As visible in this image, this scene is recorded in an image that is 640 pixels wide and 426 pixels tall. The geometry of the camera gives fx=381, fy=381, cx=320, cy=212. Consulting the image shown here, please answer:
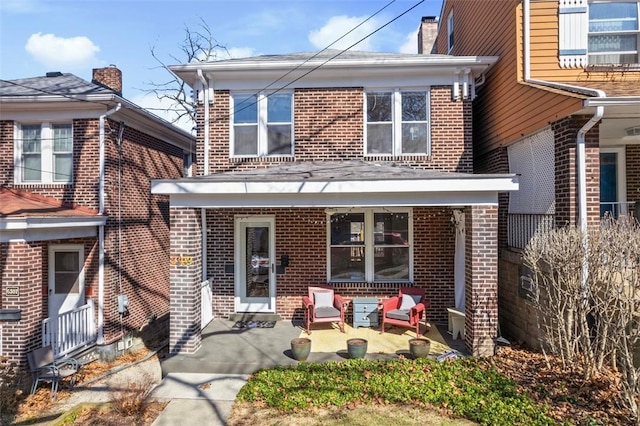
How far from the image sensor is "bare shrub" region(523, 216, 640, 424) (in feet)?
16.2

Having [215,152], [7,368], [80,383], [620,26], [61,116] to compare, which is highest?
[620,26]

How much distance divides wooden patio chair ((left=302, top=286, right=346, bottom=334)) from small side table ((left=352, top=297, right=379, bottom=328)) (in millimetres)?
401

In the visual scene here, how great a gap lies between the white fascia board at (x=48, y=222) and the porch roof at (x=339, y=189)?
7.59ft

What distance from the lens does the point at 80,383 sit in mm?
7551

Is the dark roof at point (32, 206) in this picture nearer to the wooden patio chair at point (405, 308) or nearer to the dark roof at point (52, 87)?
the dark roof at point (52, 87)

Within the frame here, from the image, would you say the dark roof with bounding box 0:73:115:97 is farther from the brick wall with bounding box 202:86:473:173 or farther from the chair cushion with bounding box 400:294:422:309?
the chair cushion with bounding box 400:294:422:309

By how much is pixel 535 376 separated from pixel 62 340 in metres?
9.11

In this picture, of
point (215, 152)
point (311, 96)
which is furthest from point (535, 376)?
point (215, 152)

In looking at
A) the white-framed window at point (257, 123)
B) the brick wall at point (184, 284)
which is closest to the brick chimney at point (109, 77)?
the white-framed window at point (257, 123)

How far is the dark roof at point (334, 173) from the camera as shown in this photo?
7.04m

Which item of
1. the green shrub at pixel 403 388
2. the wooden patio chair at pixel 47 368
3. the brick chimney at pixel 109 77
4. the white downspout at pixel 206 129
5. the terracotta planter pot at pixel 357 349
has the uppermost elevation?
the brick chimney at pixel 109 77

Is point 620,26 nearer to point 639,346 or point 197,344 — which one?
point 639,346

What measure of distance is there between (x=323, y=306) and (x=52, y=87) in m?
8.95

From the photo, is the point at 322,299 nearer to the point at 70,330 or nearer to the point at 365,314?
the point at 365,314
